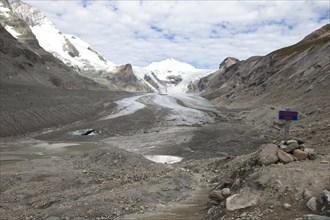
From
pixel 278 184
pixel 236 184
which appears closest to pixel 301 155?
pixel 278 184

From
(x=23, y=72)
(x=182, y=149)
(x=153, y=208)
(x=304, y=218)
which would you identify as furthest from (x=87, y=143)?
(x=23, y=72)

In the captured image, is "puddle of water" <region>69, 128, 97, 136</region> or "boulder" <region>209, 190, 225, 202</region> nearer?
"boulder" <region>209, 190, 225, 202</region>

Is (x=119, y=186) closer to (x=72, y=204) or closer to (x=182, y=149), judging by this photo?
(x=72, y=204)

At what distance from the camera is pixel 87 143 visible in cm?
4694

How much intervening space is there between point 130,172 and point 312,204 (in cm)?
1348

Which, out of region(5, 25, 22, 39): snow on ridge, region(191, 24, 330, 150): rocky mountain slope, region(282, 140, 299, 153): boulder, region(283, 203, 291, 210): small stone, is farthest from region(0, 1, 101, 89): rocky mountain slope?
region(283, 203, 291, 210): small stone

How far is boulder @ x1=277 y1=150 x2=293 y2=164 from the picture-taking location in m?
13.6

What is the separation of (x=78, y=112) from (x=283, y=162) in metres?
63.5

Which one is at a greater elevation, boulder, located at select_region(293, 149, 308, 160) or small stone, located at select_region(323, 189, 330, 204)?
boulder, located at select_region(293, 149, 308, 160)

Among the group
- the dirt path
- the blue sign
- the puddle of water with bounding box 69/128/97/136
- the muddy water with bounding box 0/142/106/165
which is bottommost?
the muddy water with bounding box 0/142/106/165

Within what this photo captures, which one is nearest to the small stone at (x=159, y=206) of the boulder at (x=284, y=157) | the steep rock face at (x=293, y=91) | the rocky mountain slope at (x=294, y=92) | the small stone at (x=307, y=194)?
the boulder at (x=284, y=157)

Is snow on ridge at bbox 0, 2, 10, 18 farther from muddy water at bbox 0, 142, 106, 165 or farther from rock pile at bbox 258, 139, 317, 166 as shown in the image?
rock pile at bbox 258, 139, 317, 166

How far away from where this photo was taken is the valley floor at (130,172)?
41.8 ft

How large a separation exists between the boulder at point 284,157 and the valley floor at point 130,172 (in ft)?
1.55
